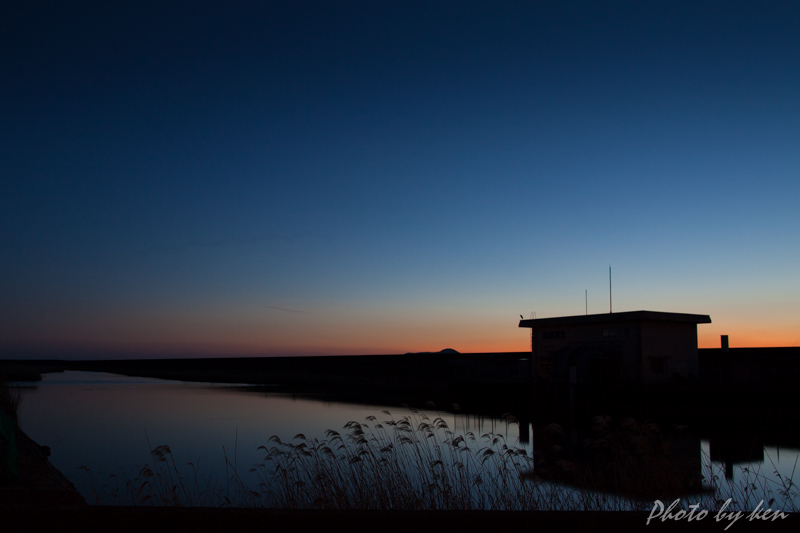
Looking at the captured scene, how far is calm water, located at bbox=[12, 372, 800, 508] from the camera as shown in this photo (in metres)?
17.1

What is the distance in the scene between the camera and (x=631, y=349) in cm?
3061

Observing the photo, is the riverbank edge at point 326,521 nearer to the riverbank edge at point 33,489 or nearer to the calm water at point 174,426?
the riverbank edge at point 33,489

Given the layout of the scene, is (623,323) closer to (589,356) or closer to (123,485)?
(589,356)

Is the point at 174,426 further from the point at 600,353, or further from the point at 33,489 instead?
the point at 33,489

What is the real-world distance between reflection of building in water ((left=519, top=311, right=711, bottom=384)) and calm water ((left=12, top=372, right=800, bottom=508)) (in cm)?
556

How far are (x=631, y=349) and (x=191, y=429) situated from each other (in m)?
22.0

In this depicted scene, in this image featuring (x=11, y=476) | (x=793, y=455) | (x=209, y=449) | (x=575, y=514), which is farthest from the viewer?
(x=209, y=449)

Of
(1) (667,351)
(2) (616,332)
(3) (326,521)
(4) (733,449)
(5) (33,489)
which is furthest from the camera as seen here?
(2) (616,332)

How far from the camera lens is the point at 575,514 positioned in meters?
3.89

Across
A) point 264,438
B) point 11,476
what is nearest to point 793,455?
point 264,438

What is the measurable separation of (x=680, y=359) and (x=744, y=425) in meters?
6.19

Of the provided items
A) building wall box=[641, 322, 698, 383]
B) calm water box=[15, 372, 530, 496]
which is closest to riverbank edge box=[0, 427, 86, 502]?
calm water box=[15, 372, 530, 496]

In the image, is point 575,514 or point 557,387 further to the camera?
point 557,387

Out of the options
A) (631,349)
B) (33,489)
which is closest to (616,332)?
(631,349)
